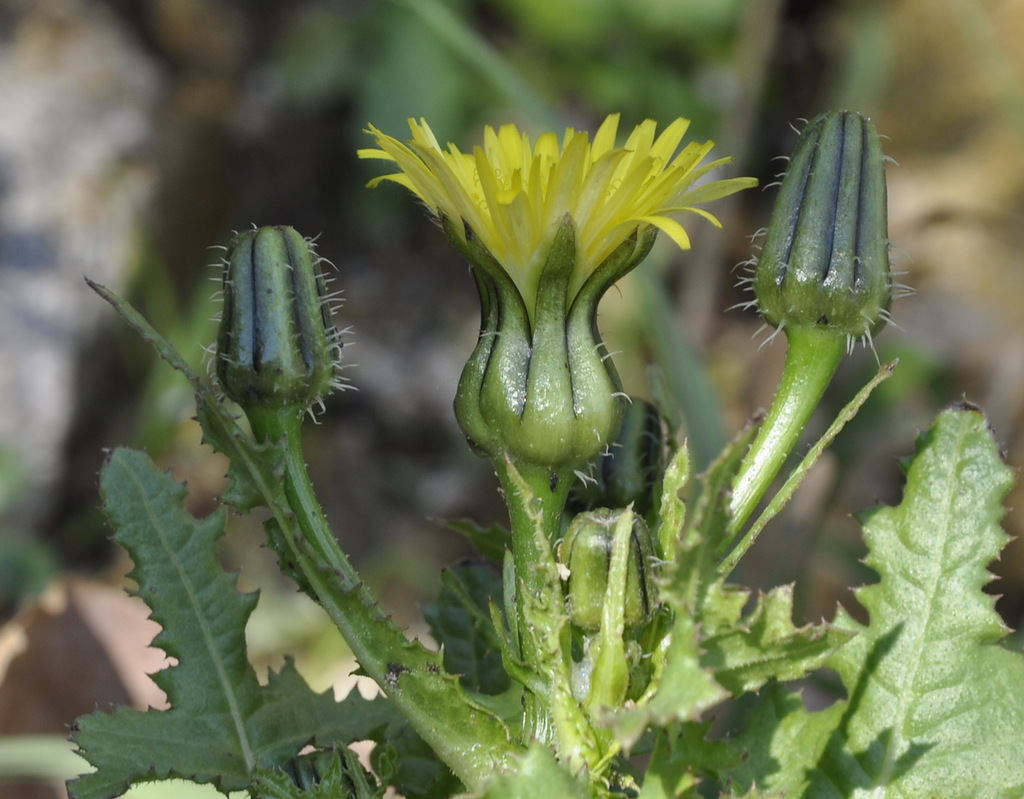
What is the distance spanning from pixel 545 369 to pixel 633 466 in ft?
1.06

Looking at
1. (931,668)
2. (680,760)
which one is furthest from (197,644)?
(931,668)

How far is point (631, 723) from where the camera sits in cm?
124

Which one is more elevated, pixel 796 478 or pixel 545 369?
pixel 545 369

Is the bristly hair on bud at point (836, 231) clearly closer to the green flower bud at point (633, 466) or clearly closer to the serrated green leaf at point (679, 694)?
the green flower bud at point (633, 466)

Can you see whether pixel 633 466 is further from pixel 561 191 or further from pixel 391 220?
pixel 391 220

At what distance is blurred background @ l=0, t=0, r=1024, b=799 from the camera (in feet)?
15.9

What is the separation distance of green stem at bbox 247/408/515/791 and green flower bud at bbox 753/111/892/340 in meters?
0.78

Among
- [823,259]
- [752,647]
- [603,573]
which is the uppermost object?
[823,259]

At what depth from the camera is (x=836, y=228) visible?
1687mm

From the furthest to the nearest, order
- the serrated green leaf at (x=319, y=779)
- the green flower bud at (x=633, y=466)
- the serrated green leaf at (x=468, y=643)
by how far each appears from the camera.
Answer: the serrated green leaf at (x=468, y=643), the green flower bud at (x=633, y=466), the serrated green leaf at (x=319, y=779)

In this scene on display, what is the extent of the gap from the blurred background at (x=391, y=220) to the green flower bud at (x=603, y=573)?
2.54 metres

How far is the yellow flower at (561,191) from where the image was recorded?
147 cm

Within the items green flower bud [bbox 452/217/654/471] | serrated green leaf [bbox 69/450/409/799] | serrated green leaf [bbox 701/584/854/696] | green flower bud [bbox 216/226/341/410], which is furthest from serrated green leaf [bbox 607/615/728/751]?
green flower bud [bbox 216/226/341/410]

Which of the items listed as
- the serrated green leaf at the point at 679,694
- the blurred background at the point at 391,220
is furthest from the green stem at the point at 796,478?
the blurred background at the point at 391,220
